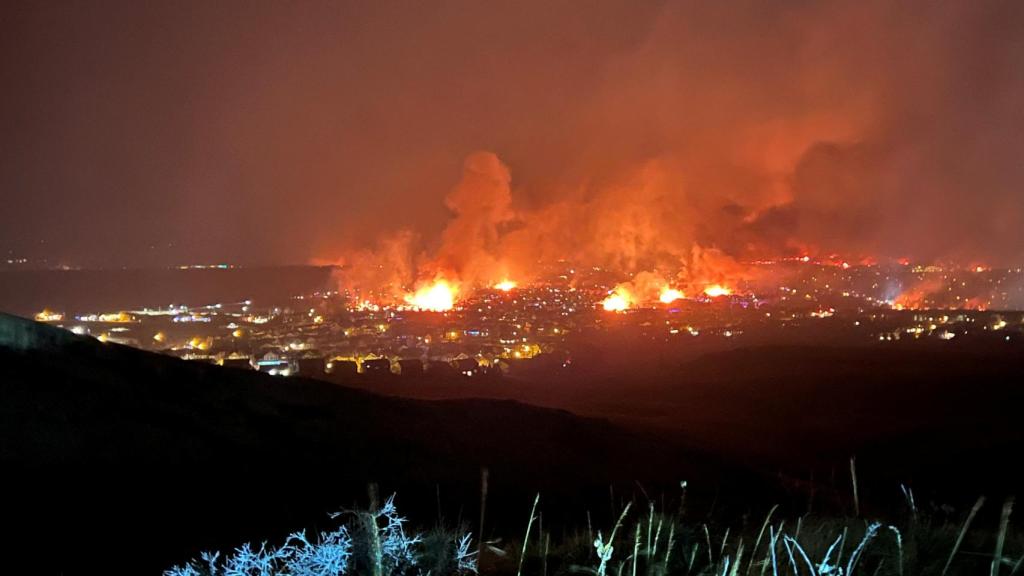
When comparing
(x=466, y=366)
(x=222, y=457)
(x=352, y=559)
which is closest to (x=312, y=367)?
(x=466, y=366)

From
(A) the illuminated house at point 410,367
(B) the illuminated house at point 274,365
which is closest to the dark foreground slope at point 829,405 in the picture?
(A) the illuminated house at point 410,367

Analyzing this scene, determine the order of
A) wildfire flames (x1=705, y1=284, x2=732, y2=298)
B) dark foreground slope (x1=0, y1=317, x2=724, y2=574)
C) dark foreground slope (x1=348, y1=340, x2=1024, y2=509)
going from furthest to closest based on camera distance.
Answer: wildfire flames (x1=705, y1=284, x2=732, y2=298)
dark foreground slope (x1=348, y1=340, x2=1024, y2=509)
dark foreground slope (x1=0, y1=317, x2=724, y2=574)

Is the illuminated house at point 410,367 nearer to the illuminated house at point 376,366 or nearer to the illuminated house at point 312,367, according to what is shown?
the illuminated house at point 376,366

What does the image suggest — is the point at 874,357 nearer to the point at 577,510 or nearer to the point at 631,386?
the point at 631,386

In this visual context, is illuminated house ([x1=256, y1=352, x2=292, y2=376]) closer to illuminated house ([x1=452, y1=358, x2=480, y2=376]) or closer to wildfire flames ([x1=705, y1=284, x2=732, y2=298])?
illuminated house ([x1=452, y1=358, x2=480, y2=376])

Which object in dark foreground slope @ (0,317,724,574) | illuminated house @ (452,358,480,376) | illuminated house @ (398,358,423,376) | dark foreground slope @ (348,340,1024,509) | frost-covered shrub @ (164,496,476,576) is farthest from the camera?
illuminated house @ (452,358,480,376)

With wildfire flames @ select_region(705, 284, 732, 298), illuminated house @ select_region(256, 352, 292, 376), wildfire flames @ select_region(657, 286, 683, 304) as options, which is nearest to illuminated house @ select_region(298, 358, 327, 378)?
illuminated house @ select_region(256, 352, 292, 376)

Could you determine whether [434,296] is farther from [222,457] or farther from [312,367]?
[222,457]
